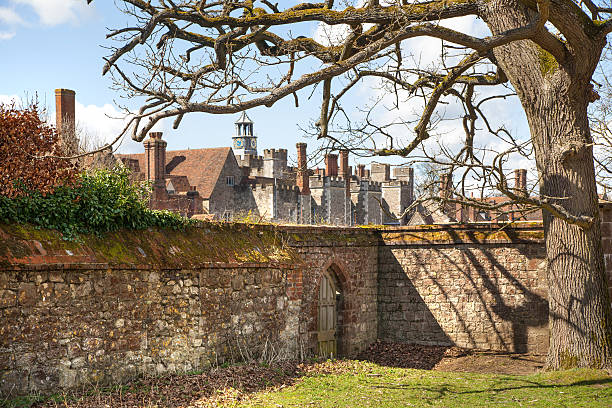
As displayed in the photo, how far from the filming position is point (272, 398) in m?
9.51

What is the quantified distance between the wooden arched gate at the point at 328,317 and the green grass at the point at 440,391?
10.4 feet

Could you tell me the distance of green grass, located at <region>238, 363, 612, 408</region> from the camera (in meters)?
9.65

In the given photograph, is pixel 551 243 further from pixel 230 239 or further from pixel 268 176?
pixel 268 176

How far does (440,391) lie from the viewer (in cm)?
1072

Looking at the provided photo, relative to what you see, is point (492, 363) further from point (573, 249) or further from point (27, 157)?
point (27, 157)

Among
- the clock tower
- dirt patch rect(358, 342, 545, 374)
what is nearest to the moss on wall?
dirt patch rect(358, 342, 545, 374)

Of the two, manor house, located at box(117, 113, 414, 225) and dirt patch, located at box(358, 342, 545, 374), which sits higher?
manor house, located at box(117, 113, 414, 225)

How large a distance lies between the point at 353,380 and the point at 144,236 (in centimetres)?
427

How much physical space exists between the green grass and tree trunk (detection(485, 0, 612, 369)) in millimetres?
678

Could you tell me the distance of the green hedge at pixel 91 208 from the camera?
359 inches

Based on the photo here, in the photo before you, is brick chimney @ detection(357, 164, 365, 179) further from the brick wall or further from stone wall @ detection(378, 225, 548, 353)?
the brick wall

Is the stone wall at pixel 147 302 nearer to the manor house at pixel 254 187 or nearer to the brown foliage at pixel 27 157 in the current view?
the brown foliage at pixel 27 157

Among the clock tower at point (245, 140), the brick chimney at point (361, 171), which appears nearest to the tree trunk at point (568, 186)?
the brick chimney at point (361, 171)

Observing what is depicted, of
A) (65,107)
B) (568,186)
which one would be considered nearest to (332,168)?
(65,107)
